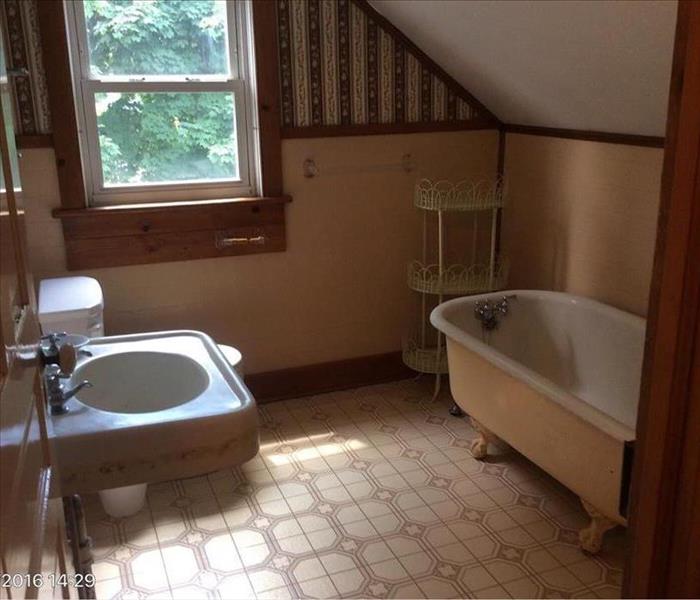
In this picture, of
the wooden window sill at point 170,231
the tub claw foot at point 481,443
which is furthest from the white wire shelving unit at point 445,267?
the wooden window sill at point 170,231

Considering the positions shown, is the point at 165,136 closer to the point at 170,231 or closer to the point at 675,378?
the point at 170,231

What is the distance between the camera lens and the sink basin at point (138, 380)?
76.6 inches

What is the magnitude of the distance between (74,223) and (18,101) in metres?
0.54

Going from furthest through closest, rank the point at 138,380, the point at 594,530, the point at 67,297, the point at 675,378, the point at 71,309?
1. the point at 67,297
2. the point at 71,309
3. the point at 594,530
4. the point at 138,380
5. the point at 675,378

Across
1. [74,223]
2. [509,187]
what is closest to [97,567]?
[74,223]

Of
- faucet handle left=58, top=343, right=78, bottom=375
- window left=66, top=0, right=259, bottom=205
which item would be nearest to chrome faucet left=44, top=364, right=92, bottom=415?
faucet handle left=58, top=343, right=78, bottom=375

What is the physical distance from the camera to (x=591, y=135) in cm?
326

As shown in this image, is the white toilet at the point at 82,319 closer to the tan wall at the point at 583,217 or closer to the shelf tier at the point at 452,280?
the shelf tier at the point at 452,280

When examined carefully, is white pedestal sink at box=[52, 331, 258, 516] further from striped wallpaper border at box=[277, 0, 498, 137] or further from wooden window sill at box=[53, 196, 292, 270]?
striped wallpaper border at box=[277, 0, 498, 137]

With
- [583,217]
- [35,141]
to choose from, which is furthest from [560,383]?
[35,141]

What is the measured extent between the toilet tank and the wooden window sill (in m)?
0.34

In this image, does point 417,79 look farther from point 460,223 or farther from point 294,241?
point 294,241

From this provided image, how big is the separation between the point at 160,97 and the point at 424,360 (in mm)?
1817

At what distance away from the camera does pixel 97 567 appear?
95.7 inches
